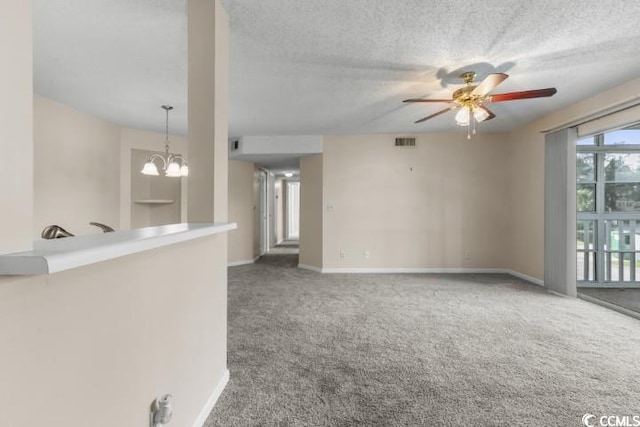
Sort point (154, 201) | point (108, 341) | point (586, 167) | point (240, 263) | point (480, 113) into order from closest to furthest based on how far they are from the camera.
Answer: point (108, 341), point (480, 113), point (586, 167), point (154, 201), point (240, 263)

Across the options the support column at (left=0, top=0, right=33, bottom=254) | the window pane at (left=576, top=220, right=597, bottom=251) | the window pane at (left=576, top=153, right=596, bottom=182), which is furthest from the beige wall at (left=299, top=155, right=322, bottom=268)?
the support column at (left=0, top=0, right=33, bottom=254)

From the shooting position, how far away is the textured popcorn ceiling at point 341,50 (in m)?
1.92

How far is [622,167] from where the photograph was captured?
4.10 meters

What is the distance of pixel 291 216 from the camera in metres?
11.8

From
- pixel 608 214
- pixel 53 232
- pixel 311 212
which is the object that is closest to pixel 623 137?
pixel 608 214

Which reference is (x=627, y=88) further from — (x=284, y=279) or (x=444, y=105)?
(x=284, y=279)

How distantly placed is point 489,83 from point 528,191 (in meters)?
2.99

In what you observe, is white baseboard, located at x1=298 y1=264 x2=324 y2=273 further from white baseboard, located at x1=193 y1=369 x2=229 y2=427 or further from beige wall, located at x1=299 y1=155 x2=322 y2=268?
white baseboard, located at x1=193 y1=369 x2=229 y2=427

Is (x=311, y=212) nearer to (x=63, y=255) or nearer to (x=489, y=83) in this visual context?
(x=489, y=83)

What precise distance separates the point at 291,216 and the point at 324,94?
8.63 meters

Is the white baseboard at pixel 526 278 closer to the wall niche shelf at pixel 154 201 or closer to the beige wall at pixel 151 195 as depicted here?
the beige wall at pixel 151 195

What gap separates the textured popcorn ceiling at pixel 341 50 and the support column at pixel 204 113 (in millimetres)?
276

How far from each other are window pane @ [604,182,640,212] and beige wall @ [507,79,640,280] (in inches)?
36.7

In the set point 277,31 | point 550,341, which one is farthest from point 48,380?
point 550,341
